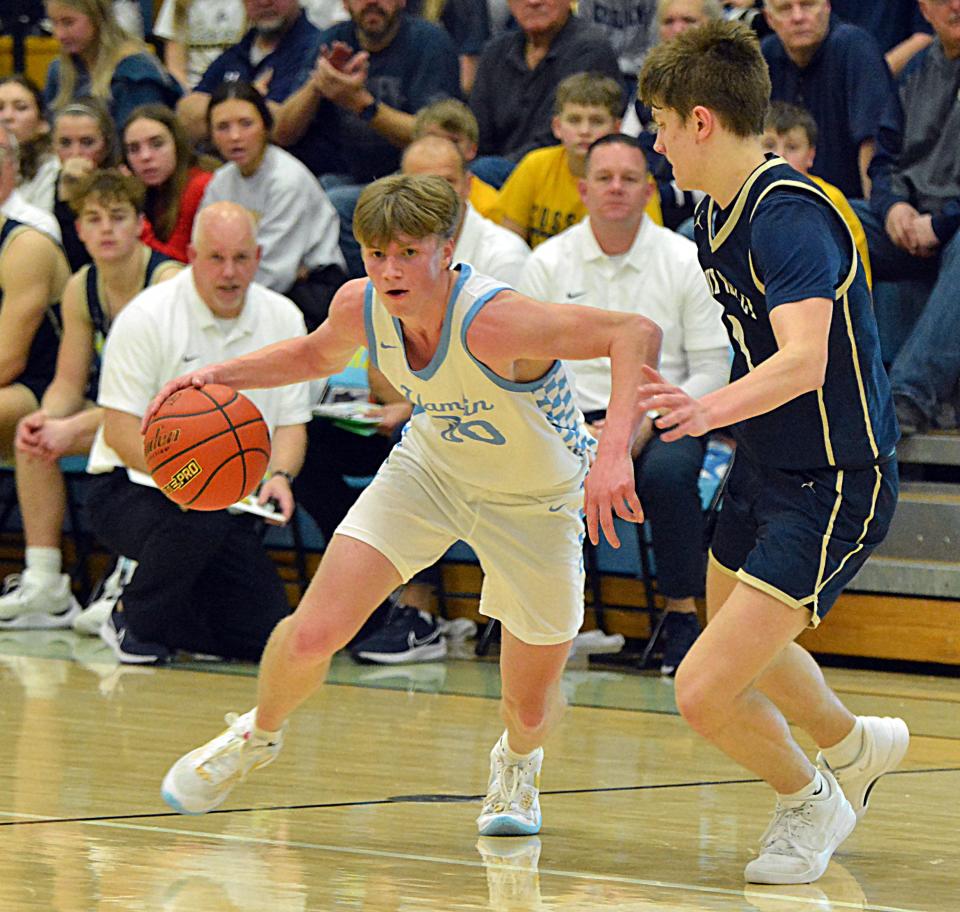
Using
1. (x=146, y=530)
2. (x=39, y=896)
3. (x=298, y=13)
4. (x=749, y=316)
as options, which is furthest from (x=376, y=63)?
(x=39, y=896)

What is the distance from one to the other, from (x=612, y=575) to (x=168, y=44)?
14.7 ft

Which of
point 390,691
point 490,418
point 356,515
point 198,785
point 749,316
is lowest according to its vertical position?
point 390,691

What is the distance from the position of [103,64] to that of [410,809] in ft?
18.8

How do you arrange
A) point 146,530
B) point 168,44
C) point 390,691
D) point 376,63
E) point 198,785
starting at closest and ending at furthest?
1. point 198,785
2. point 390,691
3. point 146,530
4. point 376,63
5. point 168,44

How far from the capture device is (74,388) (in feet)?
22.5

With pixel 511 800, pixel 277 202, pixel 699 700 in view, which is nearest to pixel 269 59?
pixel 277 202

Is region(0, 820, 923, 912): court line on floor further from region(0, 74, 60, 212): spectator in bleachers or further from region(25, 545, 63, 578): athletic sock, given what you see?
region(0, 74, 60, 212): spectator in bleachers

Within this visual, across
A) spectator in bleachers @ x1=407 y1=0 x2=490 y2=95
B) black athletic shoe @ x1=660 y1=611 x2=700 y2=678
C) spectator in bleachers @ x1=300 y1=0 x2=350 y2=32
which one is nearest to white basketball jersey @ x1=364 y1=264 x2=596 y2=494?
black athletic shoe @ x1=660 y1=611 x2=700 y2=678

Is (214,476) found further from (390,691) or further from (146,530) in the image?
(146,530)

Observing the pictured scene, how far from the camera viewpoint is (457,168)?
6.43 m

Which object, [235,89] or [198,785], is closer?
[198,785]

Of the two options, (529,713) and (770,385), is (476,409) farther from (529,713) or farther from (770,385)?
(770,385)

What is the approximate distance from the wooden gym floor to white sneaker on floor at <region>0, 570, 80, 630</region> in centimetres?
94

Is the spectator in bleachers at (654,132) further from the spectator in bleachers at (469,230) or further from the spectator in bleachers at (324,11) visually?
the spectator in bleachers at (324,11)
